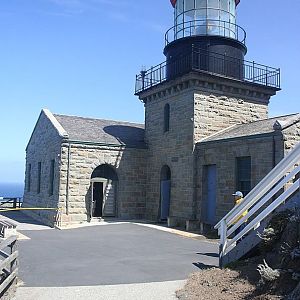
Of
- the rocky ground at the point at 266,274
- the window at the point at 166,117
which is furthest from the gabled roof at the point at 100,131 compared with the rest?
the rocky ground at the point at 266,274

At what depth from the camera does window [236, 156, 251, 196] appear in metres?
15.1

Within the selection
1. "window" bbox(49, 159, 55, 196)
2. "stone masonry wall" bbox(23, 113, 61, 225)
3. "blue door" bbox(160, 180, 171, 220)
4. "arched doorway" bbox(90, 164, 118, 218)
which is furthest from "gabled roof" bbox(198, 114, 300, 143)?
"window" bbox(49, 159, 55, 196)

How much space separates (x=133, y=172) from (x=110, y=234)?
241 inches

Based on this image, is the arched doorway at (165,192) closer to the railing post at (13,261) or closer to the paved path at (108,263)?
the paved path at (108,263)

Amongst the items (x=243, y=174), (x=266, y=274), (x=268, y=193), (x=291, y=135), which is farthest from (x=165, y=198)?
(x=266, y=274)

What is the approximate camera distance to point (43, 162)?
22.3 meters

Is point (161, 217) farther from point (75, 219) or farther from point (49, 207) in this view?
point (49, 207)

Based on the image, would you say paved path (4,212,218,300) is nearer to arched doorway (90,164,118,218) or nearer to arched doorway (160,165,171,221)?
arched doorway (160,165,171,221)

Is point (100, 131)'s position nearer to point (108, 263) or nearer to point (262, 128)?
point (262, 128)

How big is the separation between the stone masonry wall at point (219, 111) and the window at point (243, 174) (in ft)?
9.91

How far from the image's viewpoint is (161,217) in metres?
20.0

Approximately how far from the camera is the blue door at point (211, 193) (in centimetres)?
1667

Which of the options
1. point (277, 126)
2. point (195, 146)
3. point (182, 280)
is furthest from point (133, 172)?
point (182, 280)

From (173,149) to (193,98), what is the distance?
2696 mm
